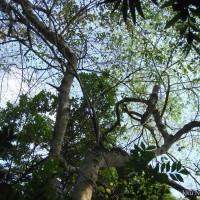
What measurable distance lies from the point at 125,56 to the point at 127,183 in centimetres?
427

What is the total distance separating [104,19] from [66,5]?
1.02m

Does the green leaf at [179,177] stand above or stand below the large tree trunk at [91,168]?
below

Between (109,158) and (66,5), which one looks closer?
(109,158)

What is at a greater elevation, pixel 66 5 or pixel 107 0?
pixel 66 5

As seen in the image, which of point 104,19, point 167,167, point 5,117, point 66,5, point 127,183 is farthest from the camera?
point 5,117

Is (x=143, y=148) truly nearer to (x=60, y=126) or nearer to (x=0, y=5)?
(x=60, y=126)

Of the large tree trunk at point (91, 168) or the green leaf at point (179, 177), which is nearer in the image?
the green leaf at point (179, 177)

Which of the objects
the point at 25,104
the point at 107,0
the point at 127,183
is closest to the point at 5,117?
the point at 25,104

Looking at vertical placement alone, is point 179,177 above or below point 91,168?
below

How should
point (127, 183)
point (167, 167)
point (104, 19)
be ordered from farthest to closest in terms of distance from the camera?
1. point (104, 19)
2. point (127, 183)
3. point (167, 167)

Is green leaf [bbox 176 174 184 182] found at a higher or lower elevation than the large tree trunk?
lower

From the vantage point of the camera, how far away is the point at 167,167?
2.36 meters

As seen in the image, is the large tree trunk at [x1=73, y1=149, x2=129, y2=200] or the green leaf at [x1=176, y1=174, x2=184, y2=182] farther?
the large tree trunk at [x1=73, y1=149, x2=129, y2=200]

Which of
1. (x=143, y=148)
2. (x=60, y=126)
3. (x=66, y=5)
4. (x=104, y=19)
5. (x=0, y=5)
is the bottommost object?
(x=143, y=148)
